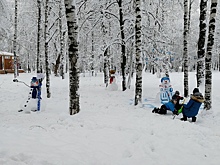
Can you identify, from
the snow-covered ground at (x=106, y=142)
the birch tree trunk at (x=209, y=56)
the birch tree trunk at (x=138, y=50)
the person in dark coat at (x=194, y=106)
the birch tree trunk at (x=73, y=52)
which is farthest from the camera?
the birch tree trunk at (x=138, y=50)

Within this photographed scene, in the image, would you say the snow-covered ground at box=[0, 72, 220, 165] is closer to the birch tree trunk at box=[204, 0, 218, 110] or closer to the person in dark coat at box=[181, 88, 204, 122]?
the person in dark coat at box=[181, 88, 204, 122]

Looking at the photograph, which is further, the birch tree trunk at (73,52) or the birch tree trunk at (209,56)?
the birch tree trunk at (209,56)

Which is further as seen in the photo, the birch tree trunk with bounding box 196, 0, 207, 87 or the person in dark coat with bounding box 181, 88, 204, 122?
the birch tree trunk with bounding box 196, 0, 207, 87

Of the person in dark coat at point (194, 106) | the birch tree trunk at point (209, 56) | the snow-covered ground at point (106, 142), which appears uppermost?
the birch tree trunk at point (209, 56)

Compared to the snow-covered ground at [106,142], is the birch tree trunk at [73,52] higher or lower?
higher

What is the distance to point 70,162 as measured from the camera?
3980mm

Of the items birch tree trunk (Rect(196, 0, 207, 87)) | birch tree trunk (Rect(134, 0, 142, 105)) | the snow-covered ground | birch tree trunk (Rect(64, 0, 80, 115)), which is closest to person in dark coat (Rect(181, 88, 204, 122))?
the snow-covered ground

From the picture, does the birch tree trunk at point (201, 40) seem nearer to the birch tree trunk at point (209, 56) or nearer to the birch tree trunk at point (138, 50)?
the birch tree trunk at point (209, 56)

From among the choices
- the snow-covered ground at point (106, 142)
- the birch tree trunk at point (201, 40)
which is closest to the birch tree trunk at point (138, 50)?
the birch tree trunk at point (201, 40)

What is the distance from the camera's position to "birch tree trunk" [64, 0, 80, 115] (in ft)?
23.8

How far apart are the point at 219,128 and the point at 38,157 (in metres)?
5.47

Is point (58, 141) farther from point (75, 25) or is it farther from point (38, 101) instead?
point (38, 101)

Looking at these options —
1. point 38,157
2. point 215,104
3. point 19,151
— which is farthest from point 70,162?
point 215,104

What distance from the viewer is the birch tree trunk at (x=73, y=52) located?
7.26 meters
